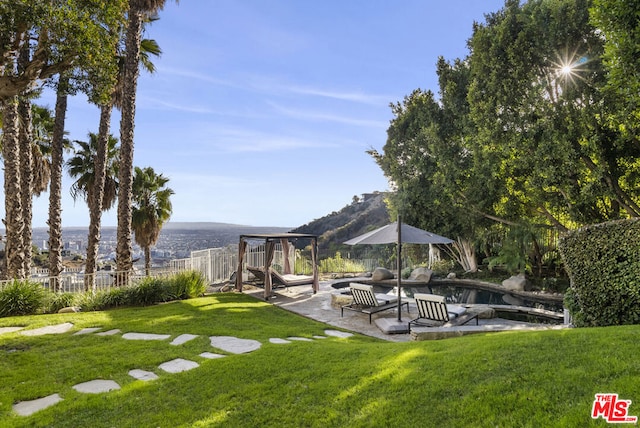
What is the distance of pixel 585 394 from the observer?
9.30 ft

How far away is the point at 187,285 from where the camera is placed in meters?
10.3

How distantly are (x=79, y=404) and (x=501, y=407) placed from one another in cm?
391

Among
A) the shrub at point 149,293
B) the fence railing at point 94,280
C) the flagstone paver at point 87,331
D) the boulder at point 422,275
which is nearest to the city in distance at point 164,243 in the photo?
the fence railing at point 94,280

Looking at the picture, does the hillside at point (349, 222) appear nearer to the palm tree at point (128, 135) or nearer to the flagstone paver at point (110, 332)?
the palm tree at point (128, 135)

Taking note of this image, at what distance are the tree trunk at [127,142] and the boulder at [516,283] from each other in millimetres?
14501

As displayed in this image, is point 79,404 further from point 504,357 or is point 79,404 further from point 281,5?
point 281,5

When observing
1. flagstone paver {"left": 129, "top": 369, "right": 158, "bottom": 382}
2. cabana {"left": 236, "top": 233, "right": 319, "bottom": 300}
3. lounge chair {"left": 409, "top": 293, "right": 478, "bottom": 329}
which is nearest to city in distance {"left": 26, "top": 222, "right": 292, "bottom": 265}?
cabana {"left": 236, "top": 233, "right": 319, "bottom": 300}

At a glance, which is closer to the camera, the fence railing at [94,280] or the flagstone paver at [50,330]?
the flagstone paver at [50,330]

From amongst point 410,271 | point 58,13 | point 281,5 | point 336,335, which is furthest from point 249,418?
point 410,271

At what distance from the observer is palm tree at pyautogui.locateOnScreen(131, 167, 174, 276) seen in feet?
56.1

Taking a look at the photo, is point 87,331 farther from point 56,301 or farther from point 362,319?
point 362,319

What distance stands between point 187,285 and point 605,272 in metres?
9.85

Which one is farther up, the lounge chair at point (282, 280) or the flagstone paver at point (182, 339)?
the lounge chair at point (282, 280)

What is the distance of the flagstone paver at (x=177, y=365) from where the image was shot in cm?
449
